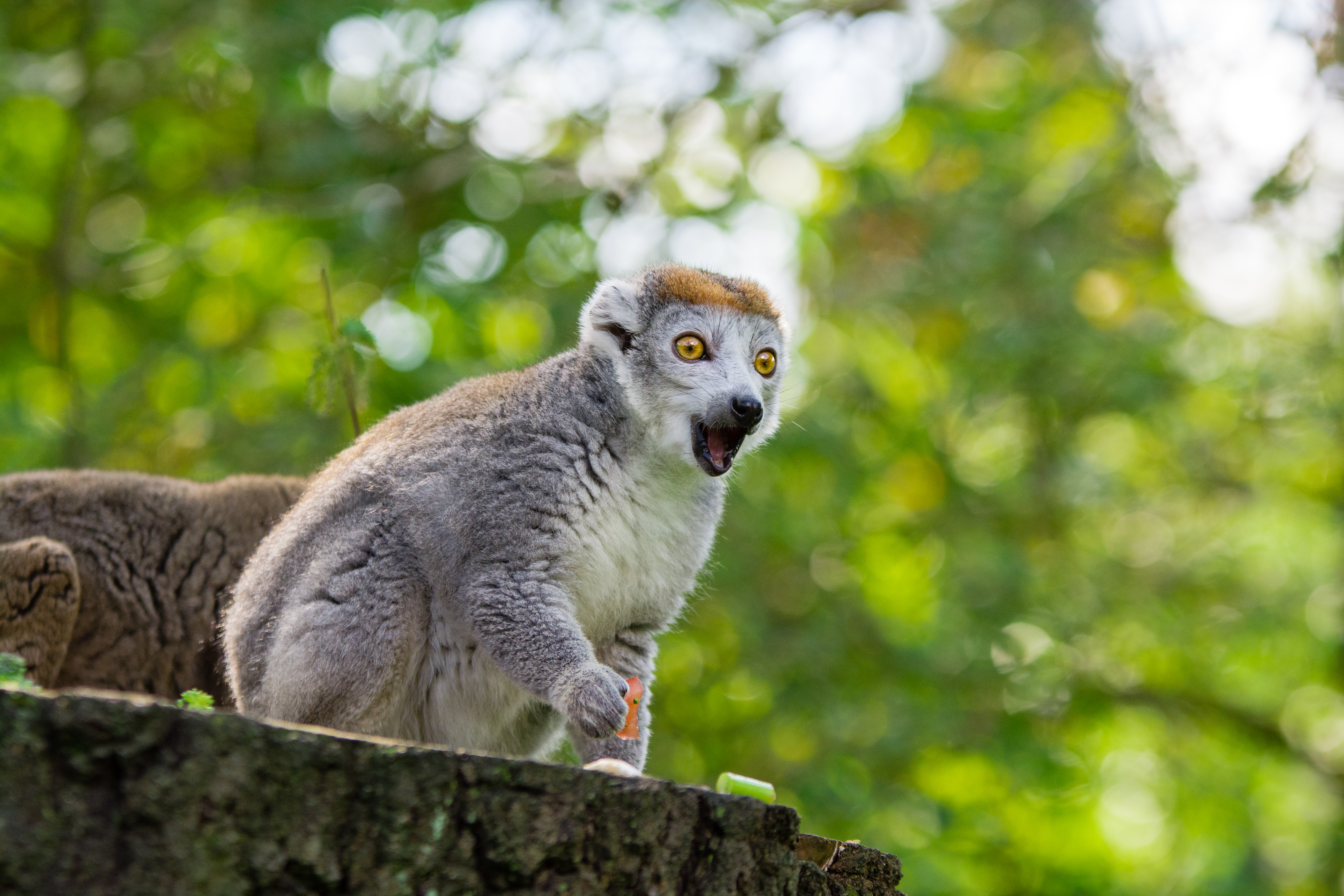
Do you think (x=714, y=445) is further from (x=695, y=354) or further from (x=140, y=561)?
(x=140, y=561)

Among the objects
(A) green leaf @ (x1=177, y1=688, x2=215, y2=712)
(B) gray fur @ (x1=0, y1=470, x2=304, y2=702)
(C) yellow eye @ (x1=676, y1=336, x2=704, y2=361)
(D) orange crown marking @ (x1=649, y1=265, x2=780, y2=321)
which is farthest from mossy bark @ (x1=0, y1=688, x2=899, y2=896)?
(B) gray fur @ (x1=0, y1=470, x2=304, y2=702)

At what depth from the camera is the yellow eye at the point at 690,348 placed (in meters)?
4.92

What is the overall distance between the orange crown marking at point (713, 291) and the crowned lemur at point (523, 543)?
12mm

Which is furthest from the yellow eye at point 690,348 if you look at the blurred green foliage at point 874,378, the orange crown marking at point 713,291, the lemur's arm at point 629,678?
the blurred green foliage at point 874,378

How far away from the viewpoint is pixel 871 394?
35.1 feet

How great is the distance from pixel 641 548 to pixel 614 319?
3.31 ft

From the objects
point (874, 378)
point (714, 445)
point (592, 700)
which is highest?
point (874, 378)

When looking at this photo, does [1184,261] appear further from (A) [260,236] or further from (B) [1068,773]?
(A) [260,236]

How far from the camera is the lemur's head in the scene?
15.5ft

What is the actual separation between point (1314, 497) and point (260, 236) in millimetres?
13230

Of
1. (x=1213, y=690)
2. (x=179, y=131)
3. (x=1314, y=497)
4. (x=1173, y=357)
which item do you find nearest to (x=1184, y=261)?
(x=1173, y=357)

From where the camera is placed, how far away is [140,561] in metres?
6.46

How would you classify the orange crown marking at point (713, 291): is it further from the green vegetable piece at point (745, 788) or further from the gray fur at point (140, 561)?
the gray fur at point (140, 561)

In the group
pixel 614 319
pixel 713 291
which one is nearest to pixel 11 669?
pixel 614 319
